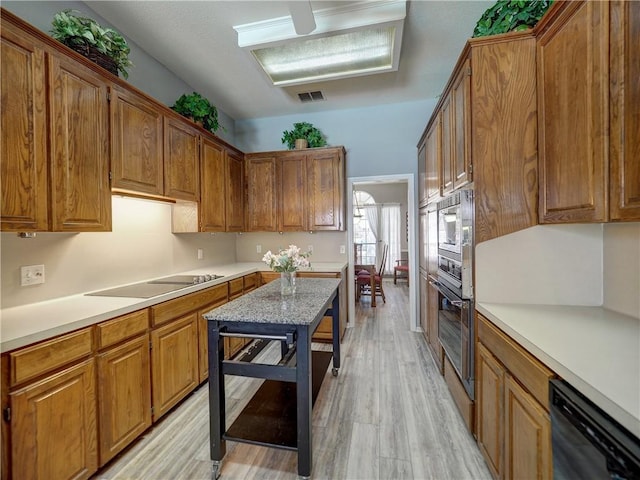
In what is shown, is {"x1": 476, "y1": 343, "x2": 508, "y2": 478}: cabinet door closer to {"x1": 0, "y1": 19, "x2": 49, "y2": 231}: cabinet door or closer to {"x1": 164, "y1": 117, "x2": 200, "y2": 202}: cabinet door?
{"x1": 0, "y1": 19, "x2": 49, "y2": 231}: cabinet door

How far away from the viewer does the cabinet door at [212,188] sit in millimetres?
2900

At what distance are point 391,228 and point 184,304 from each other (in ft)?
21.3

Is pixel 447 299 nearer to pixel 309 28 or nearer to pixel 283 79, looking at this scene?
pixel 309 28

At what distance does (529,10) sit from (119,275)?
10.7 ft

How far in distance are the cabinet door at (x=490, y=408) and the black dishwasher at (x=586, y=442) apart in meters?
0.40

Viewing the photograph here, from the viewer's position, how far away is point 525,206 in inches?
61.3

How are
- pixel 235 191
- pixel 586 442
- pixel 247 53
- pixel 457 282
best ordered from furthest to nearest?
1. pixel 235 191
2. pixel 247 53
3. pixel 457 282
4. pixel 586 442

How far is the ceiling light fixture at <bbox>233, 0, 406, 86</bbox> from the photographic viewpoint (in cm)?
206

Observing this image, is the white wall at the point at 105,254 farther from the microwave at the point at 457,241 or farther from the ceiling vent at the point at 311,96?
the microwave at the point at 457,241

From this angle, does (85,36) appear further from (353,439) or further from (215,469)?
(353,439)

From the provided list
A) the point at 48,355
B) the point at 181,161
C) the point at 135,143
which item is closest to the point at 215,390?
the point at 48,355

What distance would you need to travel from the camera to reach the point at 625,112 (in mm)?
1049

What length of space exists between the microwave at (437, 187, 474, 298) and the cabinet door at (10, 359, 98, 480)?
2.16 meters

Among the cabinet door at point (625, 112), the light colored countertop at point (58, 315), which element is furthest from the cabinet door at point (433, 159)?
the light colored countertop at point (58, 315)
